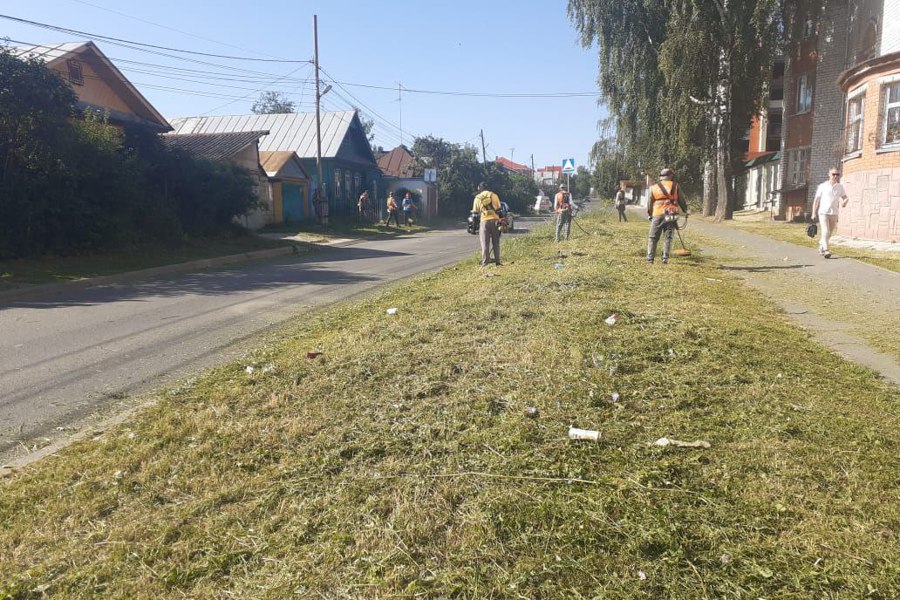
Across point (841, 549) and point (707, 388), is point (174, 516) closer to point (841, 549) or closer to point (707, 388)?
point (841, 549)

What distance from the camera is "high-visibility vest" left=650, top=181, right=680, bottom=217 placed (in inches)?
443

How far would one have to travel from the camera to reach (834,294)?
8.82 m

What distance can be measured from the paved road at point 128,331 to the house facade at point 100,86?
29.6ft

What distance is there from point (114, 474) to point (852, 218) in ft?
62.1

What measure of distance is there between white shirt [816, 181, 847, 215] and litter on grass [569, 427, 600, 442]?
11709mm

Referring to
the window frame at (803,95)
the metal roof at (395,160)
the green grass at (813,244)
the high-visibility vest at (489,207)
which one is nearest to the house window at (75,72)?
the high-visibility vest at (489,207)

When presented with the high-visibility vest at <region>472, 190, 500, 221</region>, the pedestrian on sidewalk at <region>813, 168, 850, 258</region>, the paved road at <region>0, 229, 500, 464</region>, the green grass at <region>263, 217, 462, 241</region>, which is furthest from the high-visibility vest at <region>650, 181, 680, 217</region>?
the green grass at <region>263, 217, 462, 241</region>

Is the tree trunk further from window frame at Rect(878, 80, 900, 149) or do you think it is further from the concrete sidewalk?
the concrete sidewalk

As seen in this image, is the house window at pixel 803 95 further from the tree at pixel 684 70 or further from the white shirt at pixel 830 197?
the white shirt at pixel 830 197

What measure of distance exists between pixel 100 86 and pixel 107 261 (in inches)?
370

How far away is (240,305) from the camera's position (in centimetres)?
970

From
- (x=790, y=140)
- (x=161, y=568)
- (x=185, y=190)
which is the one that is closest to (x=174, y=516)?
(x=161, y=568)

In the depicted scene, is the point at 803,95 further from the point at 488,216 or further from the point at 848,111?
the point at 488,216

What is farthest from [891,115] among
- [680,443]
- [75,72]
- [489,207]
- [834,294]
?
[75,72]
